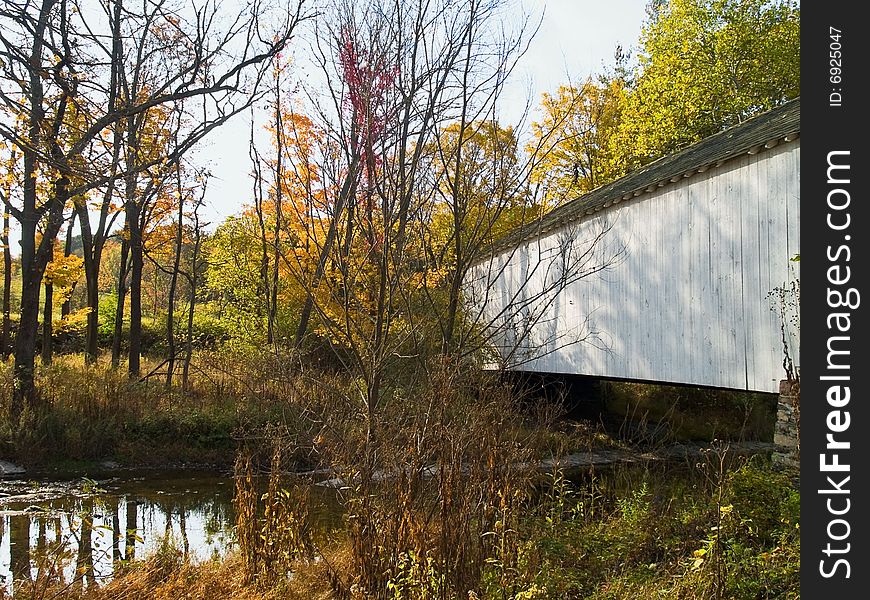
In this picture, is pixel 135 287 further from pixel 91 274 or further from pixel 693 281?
pixel 693 281

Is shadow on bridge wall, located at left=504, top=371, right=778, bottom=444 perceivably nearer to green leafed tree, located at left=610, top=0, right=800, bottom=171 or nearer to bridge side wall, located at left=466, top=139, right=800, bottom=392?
bridge side wall, located at left=466, top=139, right=800, bottom=392

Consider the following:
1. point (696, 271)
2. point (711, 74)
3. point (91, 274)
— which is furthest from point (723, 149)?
point (91, 274)

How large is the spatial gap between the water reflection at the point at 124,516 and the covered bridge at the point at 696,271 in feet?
10.2

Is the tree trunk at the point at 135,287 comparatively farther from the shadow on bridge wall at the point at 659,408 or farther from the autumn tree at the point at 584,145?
the autumn tree at the point at 584,145

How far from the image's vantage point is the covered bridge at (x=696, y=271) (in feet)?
24.5

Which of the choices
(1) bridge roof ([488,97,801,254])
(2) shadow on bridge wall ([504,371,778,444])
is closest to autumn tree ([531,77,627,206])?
(2) shadow on bridge wall ([504,371,778,444])

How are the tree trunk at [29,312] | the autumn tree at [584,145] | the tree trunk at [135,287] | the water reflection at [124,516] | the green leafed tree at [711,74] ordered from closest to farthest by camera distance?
the water reflection at [124,516], the tree trunk at [29,312], the tree trunk at [135,287], the green leafed tree at [711,74], the autumn tree at [584,145]

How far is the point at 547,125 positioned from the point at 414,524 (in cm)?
1774

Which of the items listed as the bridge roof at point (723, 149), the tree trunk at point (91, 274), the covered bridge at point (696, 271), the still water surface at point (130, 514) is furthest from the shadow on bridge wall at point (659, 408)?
the tree trunk at point (91, 274)

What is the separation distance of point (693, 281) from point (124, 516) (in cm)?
625
